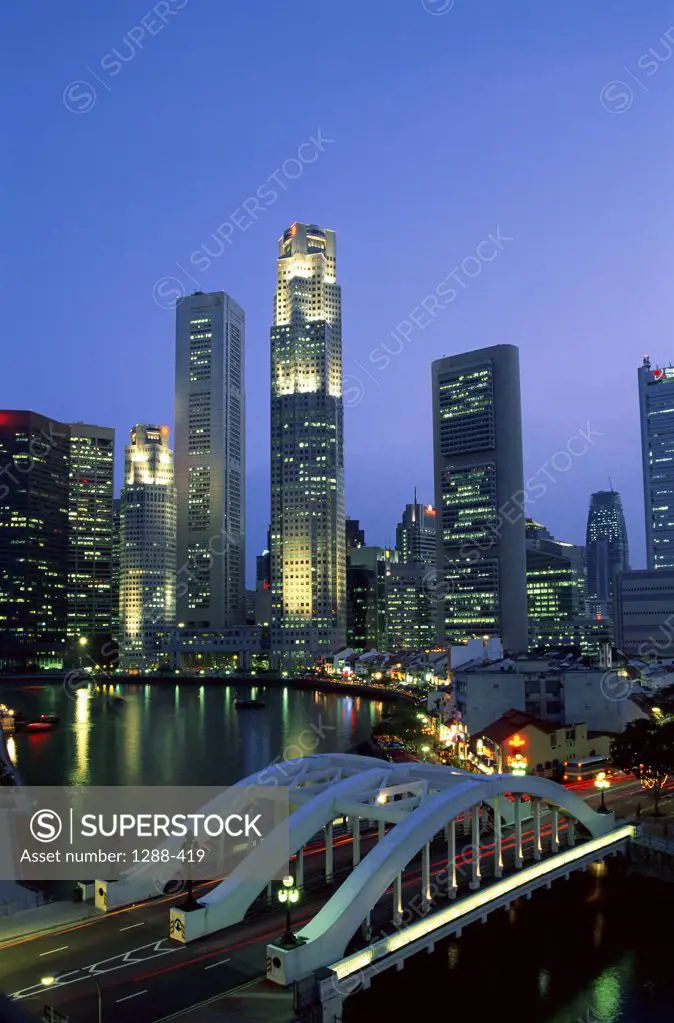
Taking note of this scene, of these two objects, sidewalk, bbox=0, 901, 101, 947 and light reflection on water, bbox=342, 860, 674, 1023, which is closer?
sidewalk, bbox=0, 901, 101, 947

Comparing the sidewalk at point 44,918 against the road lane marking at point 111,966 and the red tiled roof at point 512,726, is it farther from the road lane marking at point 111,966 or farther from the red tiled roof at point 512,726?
the red tiled roof at point 512,726

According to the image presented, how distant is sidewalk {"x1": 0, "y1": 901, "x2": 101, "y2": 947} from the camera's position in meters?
23.8

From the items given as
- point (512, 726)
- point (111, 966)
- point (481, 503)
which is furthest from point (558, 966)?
point (481, 503)

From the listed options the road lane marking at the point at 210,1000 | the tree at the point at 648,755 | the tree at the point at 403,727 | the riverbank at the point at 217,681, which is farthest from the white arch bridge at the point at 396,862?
the riverbank at the point at 217,681

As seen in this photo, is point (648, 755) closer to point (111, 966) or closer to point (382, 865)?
point (382, 865)

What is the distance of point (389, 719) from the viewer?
303 ft

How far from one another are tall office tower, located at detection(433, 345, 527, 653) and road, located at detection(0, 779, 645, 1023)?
14567 centimetres

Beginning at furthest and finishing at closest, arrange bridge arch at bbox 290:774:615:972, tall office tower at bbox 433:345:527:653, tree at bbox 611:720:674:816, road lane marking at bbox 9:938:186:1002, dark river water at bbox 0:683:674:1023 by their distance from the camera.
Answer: tall office tower at bbox 433:345:527:653, tree at bbox 611:720:674:816, dark river water at bbox 0:683:674:1023, bridge arch at bbox 290:774:615:972, road lane marking at bbox 9:938:186:1002

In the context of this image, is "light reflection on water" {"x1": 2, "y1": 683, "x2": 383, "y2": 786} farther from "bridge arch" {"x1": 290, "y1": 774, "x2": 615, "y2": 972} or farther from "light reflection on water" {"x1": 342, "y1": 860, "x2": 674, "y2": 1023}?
"bridge arch" {"x1": 290, "y1": 774, "x2": 615, "y2": 972}

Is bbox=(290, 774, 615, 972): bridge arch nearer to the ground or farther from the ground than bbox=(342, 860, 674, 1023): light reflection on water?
farther from the ground

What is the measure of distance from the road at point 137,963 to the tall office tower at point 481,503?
146 m

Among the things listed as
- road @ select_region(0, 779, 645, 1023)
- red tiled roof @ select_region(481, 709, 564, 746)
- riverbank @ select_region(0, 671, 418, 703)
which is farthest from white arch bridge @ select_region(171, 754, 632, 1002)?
riverbank @ select_region(0, 671, 418, 703)

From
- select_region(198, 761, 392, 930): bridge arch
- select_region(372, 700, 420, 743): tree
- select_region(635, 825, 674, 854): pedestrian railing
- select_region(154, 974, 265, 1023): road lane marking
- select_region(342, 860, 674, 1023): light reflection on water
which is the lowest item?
select_region(372, 700, 420, 743): tree

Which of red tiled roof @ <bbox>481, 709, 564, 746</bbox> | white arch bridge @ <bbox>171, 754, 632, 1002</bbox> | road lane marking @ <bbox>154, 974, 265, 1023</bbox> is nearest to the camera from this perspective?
road lane marking @ <bbox>154, 974, 265, 1023</bbox>
